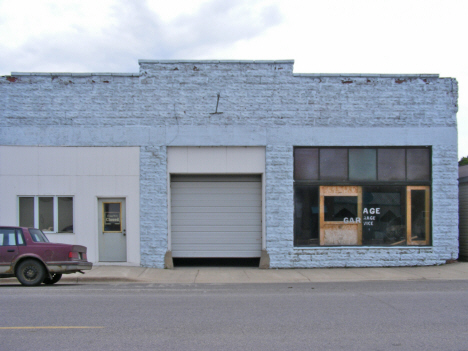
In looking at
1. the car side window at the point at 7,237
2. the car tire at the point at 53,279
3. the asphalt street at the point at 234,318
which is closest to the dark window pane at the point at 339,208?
the asphalt street at the point at 234,318

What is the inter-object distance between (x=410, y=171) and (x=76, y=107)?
1112 centimetres

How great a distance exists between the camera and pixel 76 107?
47.8 feet

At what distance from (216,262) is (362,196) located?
17.8 ft

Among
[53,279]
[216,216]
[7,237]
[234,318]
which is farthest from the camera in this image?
[216,216]

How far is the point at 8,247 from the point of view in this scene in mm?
10906

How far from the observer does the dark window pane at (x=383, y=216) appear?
14688 millimetres

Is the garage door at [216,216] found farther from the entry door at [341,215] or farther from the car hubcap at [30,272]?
the car hubcap at [30,272]

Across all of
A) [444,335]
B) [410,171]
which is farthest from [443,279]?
[444,335]

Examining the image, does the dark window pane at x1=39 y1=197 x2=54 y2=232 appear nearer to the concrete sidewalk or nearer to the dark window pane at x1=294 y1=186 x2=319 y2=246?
the concrete sidewalk

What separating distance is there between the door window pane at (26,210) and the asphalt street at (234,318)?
4.15 metres

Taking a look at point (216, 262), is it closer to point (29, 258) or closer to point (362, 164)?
point (362, 164)

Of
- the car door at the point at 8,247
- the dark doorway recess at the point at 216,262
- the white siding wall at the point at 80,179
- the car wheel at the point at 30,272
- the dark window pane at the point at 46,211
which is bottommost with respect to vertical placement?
the dark doorway recess at the point at 216,262

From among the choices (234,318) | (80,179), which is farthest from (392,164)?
(80,179)

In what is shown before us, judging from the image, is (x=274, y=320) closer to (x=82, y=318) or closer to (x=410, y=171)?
Result: (x=82, y=318)
